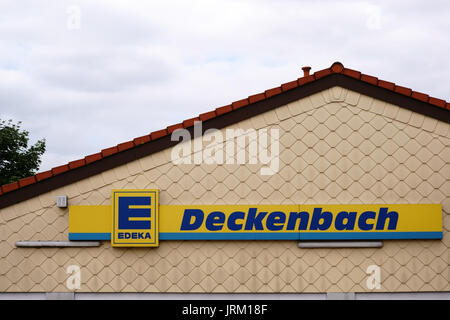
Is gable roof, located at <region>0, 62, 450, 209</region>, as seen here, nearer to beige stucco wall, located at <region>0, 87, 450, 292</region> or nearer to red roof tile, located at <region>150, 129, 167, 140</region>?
red roof tile, located at <region>150, 129, 167, 140</region>

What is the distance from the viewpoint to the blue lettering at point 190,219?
471 inches

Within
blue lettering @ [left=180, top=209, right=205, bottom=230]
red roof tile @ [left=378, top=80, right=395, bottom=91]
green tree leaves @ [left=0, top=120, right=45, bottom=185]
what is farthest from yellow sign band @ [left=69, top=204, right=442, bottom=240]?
green tree leaves @ [left=0, top=120, right=45, bottom=185]

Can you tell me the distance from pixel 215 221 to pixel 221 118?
2627 mm

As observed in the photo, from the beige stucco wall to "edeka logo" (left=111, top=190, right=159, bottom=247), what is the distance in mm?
257

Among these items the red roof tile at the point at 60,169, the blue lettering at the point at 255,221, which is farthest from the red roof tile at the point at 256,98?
the red roof tile at the point at 60,169

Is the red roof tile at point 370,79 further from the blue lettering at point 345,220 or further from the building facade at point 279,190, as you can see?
the blue lettering at point 345,220

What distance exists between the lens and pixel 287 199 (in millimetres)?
12062

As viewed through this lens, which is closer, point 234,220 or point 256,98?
point 234,220

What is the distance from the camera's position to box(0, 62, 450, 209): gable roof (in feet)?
39.9

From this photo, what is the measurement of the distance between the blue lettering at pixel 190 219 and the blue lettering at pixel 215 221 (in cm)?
18

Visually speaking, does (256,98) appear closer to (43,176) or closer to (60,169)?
(60,169)

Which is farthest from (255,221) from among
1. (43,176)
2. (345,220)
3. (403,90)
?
(43,176)
